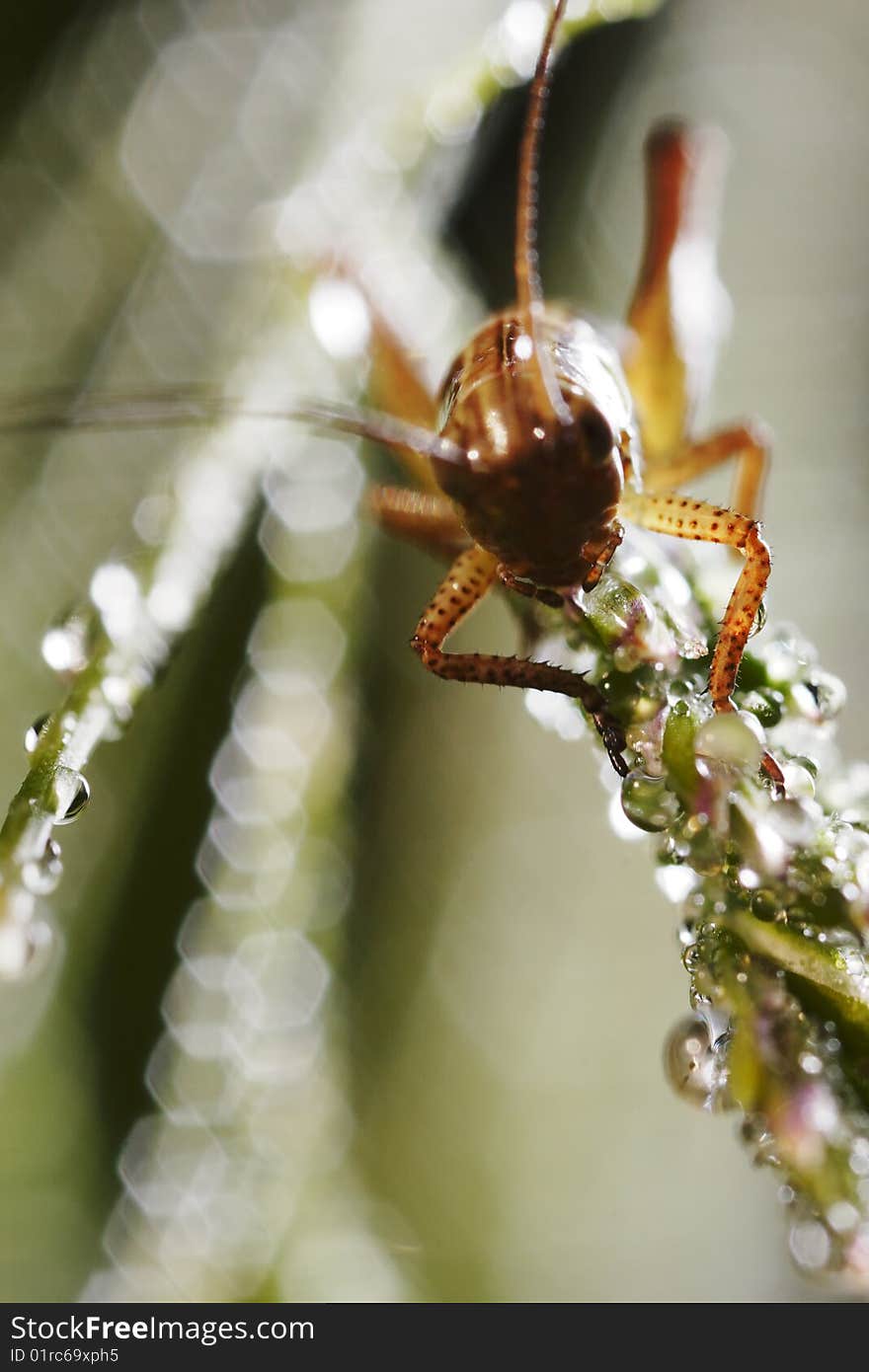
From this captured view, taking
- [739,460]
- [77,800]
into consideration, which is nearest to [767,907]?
[77,800]

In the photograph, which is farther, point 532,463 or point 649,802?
point 532,463

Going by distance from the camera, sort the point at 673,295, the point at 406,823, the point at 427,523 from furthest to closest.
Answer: the point at 673,295 < the point at 427,523 < the point at 406,823

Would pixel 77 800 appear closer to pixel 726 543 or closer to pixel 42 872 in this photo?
pixel 42 872

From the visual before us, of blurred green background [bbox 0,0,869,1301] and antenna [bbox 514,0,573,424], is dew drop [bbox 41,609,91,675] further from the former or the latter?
antenna [bbox 514,0,573,424]

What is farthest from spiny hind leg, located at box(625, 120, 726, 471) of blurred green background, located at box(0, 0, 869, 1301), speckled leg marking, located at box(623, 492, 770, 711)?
speckled leg marking, located at box(623, 492, 770, 711)

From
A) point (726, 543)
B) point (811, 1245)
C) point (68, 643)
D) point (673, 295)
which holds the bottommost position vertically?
point (811, 1245)

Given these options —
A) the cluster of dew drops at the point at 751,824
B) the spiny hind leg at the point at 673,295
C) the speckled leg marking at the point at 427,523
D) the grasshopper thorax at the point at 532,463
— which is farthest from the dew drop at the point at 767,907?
the spiny hind leg at the point at 673,295

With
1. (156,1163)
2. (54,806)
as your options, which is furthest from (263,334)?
(156,1163)
